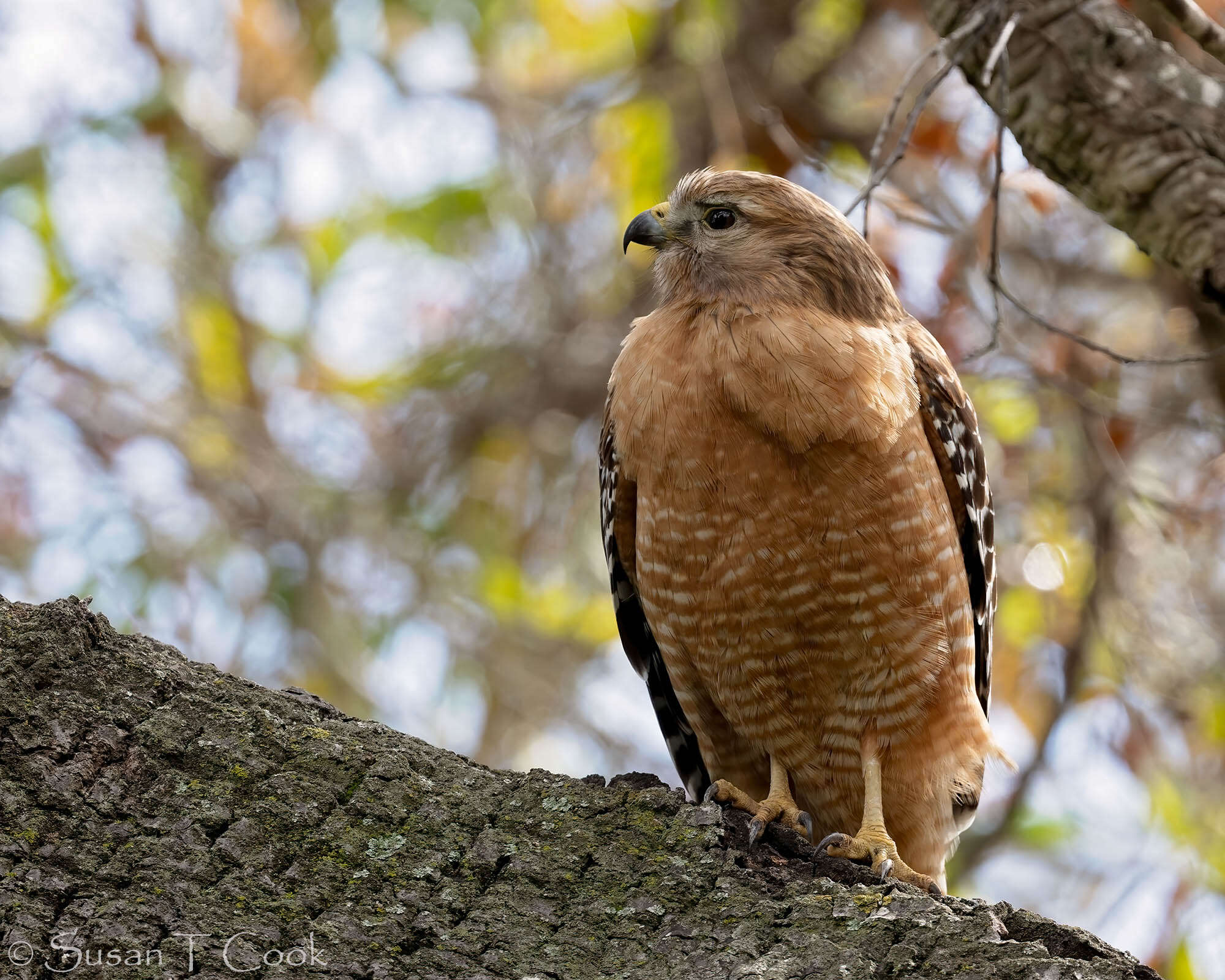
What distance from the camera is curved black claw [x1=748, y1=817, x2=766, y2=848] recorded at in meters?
3.27

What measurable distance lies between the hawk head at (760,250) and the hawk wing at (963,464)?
300mm

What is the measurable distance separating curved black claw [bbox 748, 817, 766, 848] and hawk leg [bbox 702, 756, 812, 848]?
1.17 metres

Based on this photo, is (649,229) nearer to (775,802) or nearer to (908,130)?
(908,130)

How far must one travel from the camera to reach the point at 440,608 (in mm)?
10195

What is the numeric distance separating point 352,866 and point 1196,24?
3840 millimetres

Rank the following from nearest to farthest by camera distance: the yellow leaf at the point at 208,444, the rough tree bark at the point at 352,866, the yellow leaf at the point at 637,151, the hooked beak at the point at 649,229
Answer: the rough tree bark at the point at 352,866 < the hooked beak at the point at 649,229 < the yellow leaf at the point at 637,151 < the yellow leaf at the point at 208,444

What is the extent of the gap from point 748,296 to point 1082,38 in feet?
5.14

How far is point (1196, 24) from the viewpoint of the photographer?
4.25 meters

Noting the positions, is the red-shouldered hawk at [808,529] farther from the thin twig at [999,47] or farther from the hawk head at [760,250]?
the thin twig at [999,47]

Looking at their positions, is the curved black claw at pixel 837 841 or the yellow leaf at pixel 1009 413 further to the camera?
the yellow leaf at pixel 1009 413

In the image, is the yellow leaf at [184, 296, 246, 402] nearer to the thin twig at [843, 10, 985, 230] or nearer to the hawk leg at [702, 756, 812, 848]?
the hawk leg at [702, 756, 812, 848]

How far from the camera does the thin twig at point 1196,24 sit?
13.9ft

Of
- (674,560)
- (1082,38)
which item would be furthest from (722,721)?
(1082,38)

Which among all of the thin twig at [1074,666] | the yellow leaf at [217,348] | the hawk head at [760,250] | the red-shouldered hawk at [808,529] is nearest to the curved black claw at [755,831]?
the red-shouldered hawk at [808,529]
